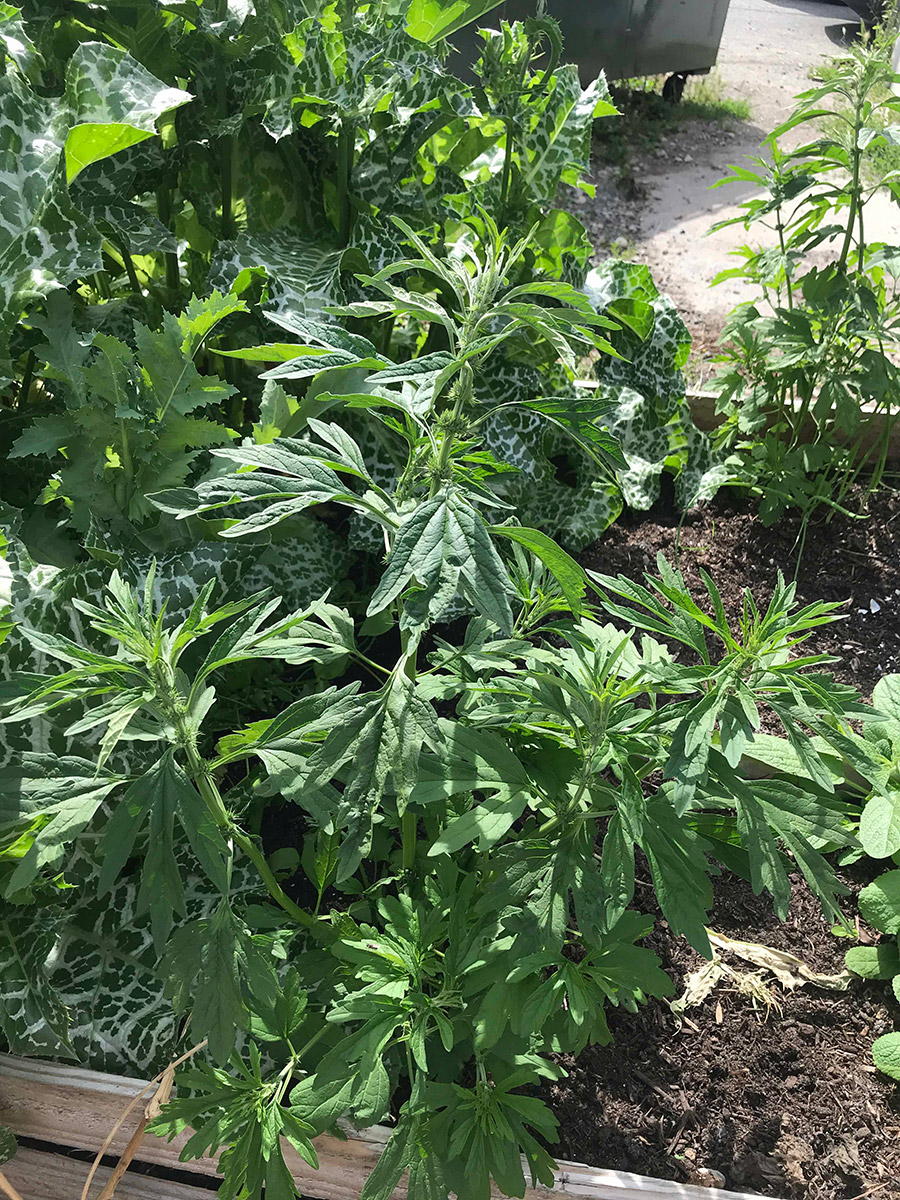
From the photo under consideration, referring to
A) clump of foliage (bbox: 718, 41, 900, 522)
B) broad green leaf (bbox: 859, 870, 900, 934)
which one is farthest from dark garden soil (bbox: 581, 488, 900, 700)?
broad green leaf (bbox: 859, 870, 900, 934)

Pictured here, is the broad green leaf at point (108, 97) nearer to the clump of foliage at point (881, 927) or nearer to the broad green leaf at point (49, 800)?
the broad green leaf at point (49, 800)

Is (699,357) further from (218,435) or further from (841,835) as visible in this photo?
(841,835)

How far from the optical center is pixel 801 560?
2.75m

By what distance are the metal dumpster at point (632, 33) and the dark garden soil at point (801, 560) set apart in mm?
3421

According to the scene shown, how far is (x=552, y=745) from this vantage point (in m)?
1.50

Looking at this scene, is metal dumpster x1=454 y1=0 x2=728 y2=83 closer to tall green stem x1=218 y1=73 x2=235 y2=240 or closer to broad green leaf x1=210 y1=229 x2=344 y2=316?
tall green stem x1=218 y1=73 x2=235 y2=240

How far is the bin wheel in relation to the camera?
641cm

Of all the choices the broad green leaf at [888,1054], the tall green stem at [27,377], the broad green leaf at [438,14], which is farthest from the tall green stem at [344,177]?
the broad green leaf at [888,1054]

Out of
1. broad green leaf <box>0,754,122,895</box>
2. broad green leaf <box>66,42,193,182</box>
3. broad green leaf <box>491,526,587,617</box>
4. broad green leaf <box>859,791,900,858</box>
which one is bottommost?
broad green leaf <box>859,791,900,858</box>

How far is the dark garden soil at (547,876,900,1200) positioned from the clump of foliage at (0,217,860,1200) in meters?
0.25

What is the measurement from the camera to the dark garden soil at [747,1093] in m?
1.74

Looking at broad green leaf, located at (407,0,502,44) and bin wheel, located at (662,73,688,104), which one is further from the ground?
broad green leaf, located at (407,0,502,44)

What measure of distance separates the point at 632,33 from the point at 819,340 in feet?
13.3

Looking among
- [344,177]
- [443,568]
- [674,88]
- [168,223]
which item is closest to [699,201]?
[674,88]
